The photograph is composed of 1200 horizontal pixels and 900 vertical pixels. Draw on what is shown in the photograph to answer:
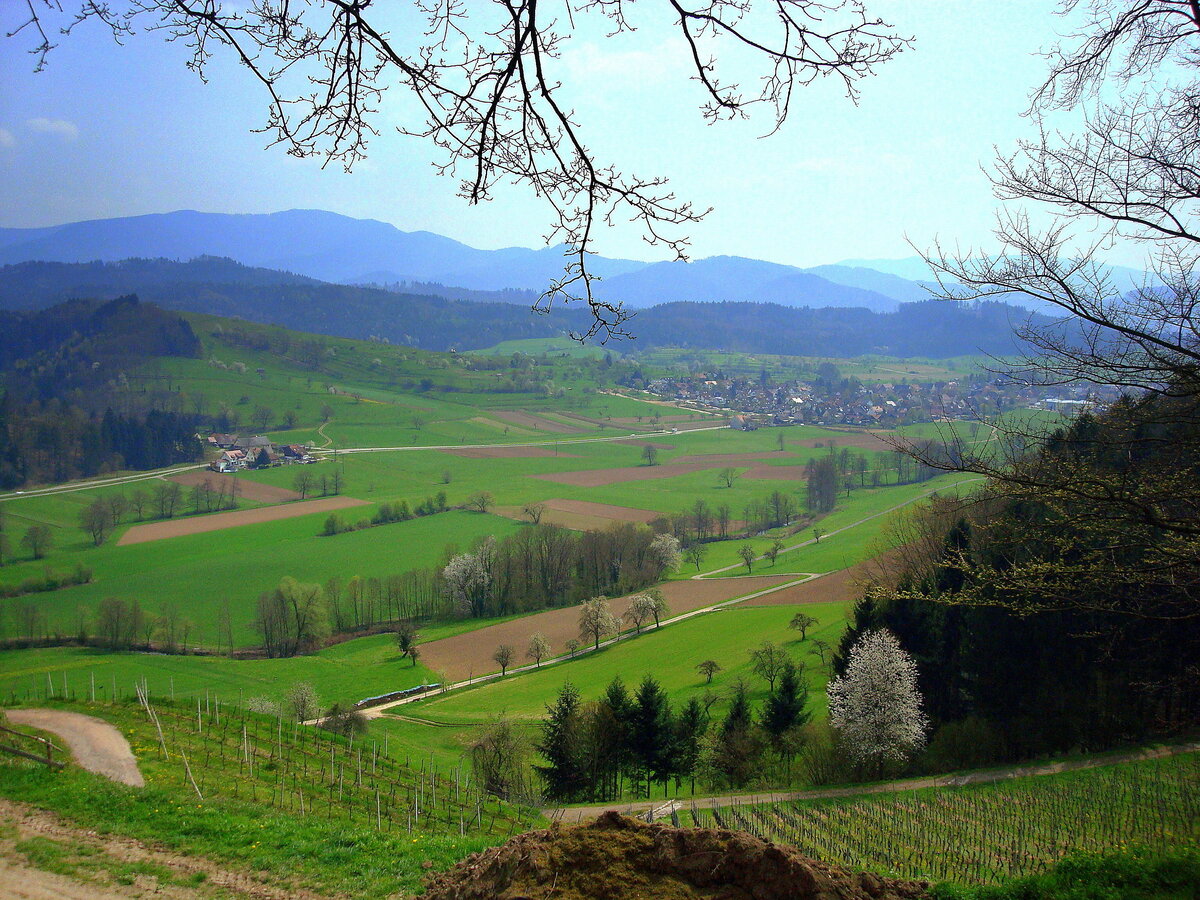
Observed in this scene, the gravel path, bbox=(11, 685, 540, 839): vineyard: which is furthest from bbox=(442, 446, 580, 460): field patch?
the gravel path

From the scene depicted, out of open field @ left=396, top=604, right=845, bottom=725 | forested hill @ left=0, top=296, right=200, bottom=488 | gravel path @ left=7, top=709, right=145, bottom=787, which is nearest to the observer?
gravel path @ left=7, top=709, right=145, bottom=787

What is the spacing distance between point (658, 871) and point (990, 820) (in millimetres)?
13539

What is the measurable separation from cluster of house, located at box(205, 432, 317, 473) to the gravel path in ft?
267

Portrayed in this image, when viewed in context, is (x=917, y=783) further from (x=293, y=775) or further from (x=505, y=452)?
(x=505, y=452)

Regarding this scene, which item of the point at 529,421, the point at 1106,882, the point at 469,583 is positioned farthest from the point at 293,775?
the point at 529,421

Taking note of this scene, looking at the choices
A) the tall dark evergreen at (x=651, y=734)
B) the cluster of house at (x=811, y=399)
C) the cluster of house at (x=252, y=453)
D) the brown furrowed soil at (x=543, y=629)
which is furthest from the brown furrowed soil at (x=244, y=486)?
the cluster of house at (x=811, y=399)

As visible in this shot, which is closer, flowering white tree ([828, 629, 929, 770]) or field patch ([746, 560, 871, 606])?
flowering white tree ([828, 629, 929, 770])

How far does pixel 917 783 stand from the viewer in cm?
2003

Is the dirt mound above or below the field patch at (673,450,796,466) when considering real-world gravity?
above

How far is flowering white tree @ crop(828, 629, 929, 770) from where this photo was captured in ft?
70.6

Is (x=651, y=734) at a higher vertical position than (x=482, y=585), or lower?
higher

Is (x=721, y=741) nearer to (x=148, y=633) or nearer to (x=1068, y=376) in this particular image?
(x=1068, y=376)

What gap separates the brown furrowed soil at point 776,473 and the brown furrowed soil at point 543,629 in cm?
3715

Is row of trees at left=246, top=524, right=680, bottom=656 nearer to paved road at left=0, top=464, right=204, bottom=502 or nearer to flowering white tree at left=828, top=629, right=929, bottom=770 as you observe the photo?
flowering white tree at left=828, top=629, right=929, bottom=770
